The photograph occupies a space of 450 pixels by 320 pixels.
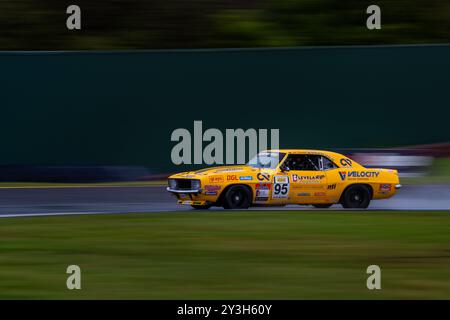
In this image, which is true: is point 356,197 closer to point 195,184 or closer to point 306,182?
point 306,182

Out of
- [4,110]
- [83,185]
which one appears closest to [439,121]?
[83,185]

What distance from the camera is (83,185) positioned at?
20312 mm

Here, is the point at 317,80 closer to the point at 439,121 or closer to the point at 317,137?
the point at 317,137

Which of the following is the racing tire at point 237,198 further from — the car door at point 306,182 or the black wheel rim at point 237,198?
the car door at point 306,182

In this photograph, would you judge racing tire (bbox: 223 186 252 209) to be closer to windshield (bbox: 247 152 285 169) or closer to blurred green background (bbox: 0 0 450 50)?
windshield (bbox: 247 152 285 169)

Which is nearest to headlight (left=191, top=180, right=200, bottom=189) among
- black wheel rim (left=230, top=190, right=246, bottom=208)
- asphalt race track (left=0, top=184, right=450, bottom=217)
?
black wheel rim (left=230, top=190, right=246, bottom=208)

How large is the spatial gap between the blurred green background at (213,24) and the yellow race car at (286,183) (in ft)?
32.7

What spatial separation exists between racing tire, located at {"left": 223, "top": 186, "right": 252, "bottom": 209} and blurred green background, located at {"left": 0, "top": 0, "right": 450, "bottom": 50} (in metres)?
10.6

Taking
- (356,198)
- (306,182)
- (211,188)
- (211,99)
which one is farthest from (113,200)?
(211,99)

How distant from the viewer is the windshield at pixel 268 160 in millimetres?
15578

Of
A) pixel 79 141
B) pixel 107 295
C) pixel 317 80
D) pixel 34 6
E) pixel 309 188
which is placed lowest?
pixel 107 295

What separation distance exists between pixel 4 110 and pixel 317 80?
7.44 m

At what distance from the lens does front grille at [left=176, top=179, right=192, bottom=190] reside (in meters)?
15.1

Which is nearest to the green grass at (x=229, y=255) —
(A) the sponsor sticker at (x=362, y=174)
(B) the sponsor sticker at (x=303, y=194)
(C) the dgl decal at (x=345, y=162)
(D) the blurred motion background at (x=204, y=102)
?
(B) the sponsor sticker at (x=303, y=194)
